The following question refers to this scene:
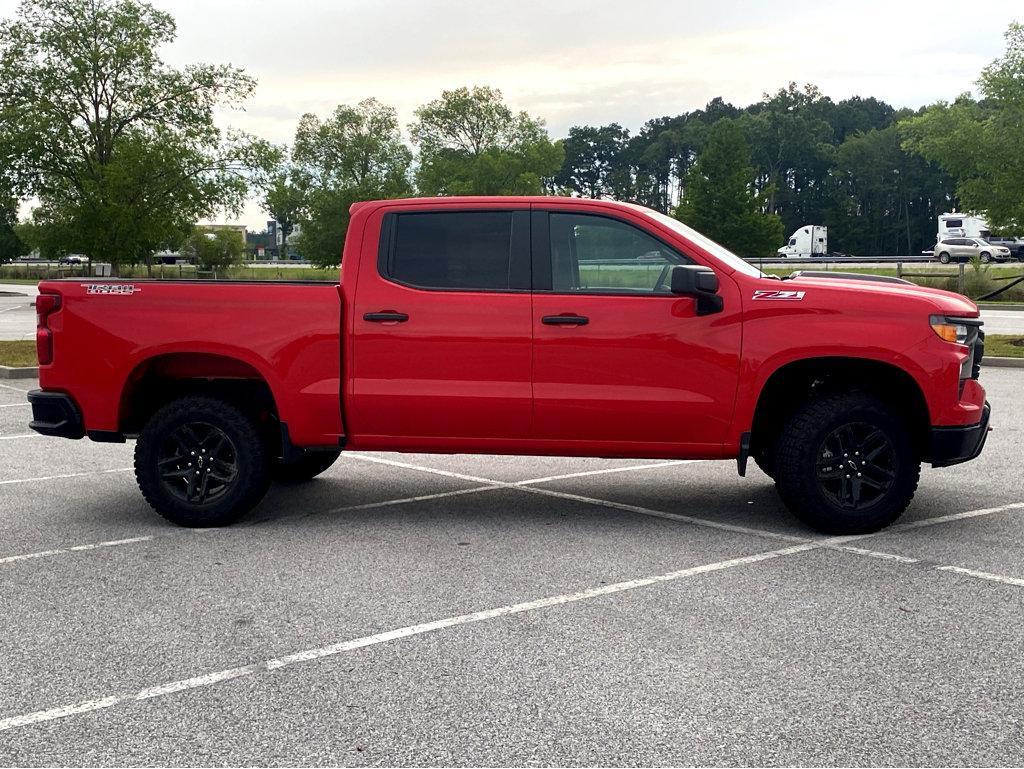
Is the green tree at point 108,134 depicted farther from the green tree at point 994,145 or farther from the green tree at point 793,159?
the green tree at point 793,159

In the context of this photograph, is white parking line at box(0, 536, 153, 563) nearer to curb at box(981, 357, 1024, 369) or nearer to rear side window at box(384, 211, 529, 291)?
rear side window at box(384, 211, 529, 291)

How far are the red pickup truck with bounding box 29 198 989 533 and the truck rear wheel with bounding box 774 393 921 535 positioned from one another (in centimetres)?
1

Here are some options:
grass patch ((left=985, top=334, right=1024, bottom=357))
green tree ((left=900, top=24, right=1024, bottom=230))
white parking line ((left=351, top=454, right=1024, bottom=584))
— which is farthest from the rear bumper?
green tree ((left=900, top=24, right=1024, bottom=230))

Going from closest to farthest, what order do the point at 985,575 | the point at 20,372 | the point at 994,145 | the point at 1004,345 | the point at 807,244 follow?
1. the point at 985,575
2. the point at 20,372
3. the point at 1004,345
4. the point at 994,145
5. the point at 807,244

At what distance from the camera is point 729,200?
67438 millimetres

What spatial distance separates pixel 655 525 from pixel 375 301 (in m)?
2.18

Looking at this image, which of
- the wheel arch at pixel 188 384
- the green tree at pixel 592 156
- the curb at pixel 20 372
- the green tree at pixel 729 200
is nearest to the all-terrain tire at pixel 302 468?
the wheel arch at pixel 188 384

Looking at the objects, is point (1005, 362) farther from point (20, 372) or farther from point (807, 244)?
point (807, 244)

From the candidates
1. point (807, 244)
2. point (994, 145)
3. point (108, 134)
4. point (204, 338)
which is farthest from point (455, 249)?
point (807, 244)

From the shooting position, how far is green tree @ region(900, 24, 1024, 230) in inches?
849

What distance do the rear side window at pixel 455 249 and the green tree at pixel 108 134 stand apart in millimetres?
30701

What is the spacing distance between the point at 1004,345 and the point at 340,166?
8978 cm

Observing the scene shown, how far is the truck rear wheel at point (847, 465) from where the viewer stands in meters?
6.72

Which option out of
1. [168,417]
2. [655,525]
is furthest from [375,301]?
[655,525]
